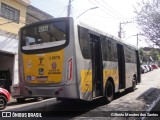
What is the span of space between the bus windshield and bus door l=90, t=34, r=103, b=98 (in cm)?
158

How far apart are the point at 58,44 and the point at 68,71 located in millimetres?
1046

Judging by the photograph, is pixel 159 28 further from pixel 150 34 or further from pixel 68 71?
pixel 68 71

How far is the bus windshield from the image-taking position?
9648 mm

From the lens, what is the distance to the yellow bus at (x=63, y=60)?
930 centimetres

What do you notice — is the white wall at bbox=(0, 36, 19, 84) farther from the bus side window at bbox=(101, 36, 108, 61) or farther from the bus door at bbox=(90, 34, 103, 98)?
the bus door at bbox=(90, 34, 103, 98)

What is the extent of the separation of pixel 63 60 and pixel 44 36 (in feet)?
4.33

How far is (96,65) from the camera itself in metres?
11.1

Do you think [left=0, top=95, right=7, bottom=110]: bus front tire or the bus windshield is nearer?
the bus windshield

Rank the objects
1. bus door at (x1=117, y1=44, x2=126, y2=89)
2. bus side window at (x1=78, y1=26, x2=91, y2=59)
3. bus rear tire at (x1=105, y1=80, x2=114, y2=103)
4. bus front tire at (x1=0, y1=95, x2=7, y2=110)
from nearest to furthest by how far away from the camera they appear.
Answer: bus side window at (x1=78, y1=26, x2=91, y2=59), bus rear tire at (x1=105, y1=80, x2=114, y2=103), bus front tire at (x1=0, y1=95, x2=7, y2=110), bus door at (x1=117, y1=44, x2=126, y2=89)

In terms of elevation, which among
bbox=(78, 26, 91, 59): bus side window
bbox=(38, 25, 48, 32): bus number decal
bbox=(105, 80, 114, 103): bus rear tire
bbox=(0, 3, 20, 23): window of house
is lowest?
bbox=(105, 80, 114, 103): bus rear tire

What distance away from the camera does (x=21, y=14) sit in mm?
22484

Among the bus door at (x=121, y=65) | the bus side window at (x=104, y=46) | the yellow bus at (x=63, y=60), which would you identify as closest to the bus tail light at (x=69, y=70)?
the yellow bus at (x=63, y=60)

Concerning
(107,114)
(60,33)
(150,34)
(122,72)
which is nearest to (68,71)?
(60,33)

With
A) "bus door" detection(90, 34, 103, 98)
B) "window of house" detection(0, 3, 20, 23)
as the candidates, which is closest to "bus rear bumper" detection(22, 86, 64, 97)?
"bus door" detection(90, 34, 103, 98)
